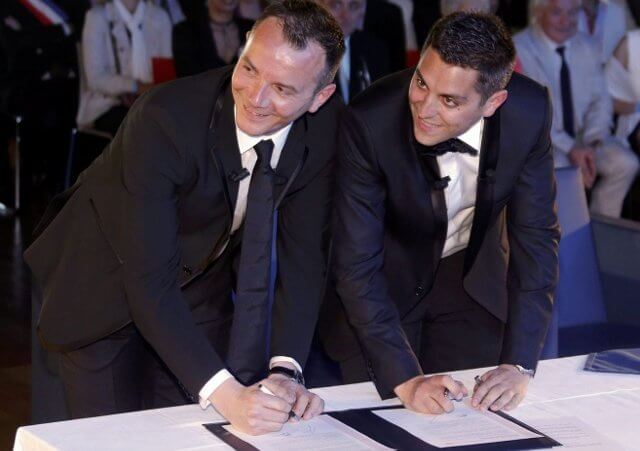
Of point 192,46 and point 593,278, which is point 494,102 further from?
point 192,46

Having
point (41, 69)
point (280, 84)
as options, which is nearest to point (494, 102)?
point (280, 84)

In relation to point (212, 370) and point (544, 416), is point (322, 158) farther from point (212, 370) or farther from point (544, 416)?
point (544, 416)

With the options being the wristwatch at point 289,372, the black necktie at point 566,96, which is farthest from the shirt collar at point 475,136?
the black necktie at point 566,96

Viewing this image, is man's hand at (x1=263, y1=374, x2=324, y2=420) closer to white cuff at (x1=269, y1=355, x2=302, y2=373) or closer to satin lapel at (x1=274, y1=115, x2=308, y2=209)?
white cuff at (x1=269, y1=355, x2=302, y2=373)

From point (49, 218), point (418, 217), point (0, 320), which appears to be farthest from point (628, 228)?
point (0, 320)

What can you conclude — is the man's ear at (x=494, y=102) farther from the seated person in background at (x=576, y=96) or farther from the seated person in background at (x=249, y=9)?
the seated person in background at (x=249, y=9)

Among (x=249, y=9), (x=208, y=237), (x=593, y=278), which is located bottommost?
(x=593, y=278)

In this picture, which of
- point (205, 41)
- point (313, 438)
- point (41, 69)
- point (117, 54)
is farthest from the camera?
point (41, 69)

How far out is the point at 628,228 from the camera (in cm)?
394

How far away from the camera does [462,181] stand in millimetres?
2648

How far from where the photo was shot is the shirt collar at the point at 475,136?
2.57 m

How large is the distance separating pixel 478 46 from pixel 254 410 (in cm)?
82

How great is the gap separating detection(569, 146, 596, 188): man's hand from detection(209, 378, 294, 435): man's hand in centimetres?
400

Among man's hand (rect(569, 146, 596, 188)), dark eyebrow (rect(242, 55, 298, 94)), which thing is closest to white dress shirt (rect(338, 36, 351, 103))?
man's hand (rect(569, 146, 596, 188))
